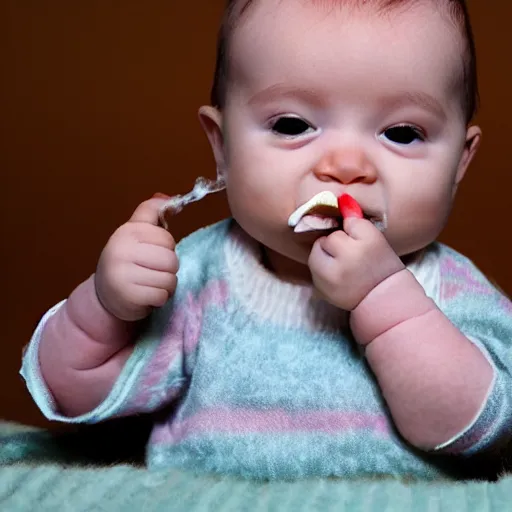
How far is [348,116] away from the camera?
0.75 m

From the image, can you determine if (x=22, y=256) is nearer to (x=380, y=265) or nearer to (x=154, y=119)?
(x=154, y=119)

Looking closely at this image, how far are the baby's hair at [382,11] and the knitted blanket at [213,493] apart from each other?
36cm

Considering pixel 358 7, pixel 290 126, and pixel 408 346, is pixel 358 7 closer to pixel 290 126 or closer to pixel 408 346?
pixel 290 126

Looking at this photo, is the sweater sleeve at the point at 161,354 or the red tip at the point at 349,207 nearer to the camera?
the red tip at the point at 349,207

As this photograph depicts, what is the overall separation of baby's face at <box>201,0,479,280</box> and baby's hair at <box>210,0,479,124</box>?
0.04 ft

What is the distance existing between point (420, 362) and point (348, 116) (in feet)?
0.72

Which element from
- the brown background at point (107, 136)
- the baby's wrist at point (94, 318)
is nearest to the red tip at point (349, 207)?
the baby's wrist at point (94, 318)

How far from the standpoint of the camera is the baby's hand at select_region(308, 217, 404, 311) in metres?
0.73

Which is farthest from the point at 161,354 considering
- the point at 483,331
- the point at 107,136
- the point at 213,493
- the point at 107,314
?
the point at 107,136

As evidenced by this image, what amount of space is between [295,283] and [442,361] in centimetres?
19

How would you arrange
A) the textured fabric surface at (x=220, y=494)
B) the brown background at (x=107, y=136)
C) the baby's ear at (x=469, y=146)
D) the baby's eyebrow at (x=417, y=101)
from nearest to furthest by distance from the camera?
the textured fabric surface at (x=220, y=494)
the baby's eyebrow at (x=417, y=101)
the baby's ear at (x=469, y=146)
the brown background at (x=107, y=136)

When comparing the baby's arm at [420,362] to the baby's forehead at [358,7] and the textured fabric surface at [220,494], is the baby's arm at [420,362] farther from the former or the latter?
the baby's forehead at [358,7]

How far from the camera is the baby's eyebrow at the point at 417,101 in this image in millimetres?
748

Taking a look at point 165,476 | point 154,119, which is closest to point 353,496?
point 165,476
